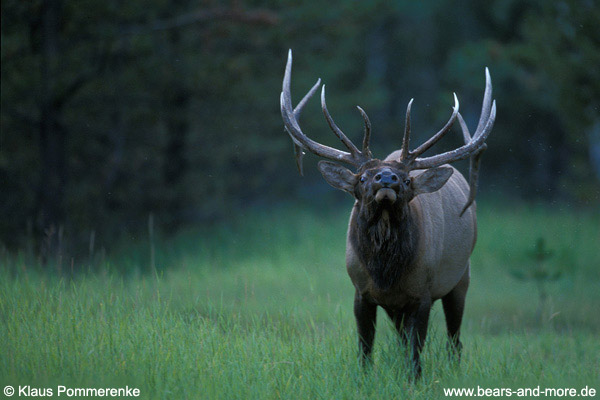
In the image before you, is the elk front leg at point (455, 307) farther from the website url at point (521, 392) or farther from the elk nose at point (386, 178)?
the elk nose at point (386, 178)

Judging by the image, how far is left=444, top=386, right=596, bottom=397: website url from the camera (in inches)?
201

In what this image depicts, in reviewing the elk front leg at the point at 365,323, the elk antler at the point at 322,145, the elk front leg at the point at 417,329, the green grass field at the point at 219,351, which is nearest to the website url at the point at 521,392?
the green grass field at the point at 219,351

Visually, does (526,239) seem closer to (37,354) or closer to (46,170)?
(46,170)

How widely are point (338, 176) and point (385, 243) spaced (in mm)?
635

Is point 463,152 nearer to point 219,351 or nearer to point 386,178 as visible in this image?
point 386,178

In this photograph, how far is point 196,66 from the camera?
41.2 feet

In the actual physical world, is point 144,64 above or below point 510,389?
above

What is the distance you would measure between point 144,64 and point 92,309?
264 inches

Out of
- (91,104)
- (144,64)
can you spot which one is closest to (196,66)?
(144,64)

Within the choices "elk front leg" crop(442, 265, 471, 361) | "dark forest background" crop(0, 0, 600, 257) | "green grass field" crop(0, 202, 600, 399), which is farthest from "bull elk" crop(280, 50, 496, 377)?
"dark forest background" crop(0, 0, 600, 257)

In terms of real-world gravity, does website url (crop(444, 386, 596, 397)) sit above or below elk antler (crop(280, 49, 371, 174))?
below

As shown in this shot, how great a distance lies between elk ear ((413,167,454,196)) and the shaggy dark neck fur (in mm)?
212

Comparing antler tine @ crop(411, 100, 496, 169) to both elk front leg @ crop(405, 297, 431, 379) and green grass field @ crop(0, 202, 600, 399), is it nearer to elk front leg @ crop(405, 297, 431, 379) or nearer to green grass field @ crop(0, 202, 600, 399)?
elk front leg @ crop(405, 297, 431, 379)

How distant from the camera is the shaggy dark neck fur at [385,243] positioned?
550 cm
